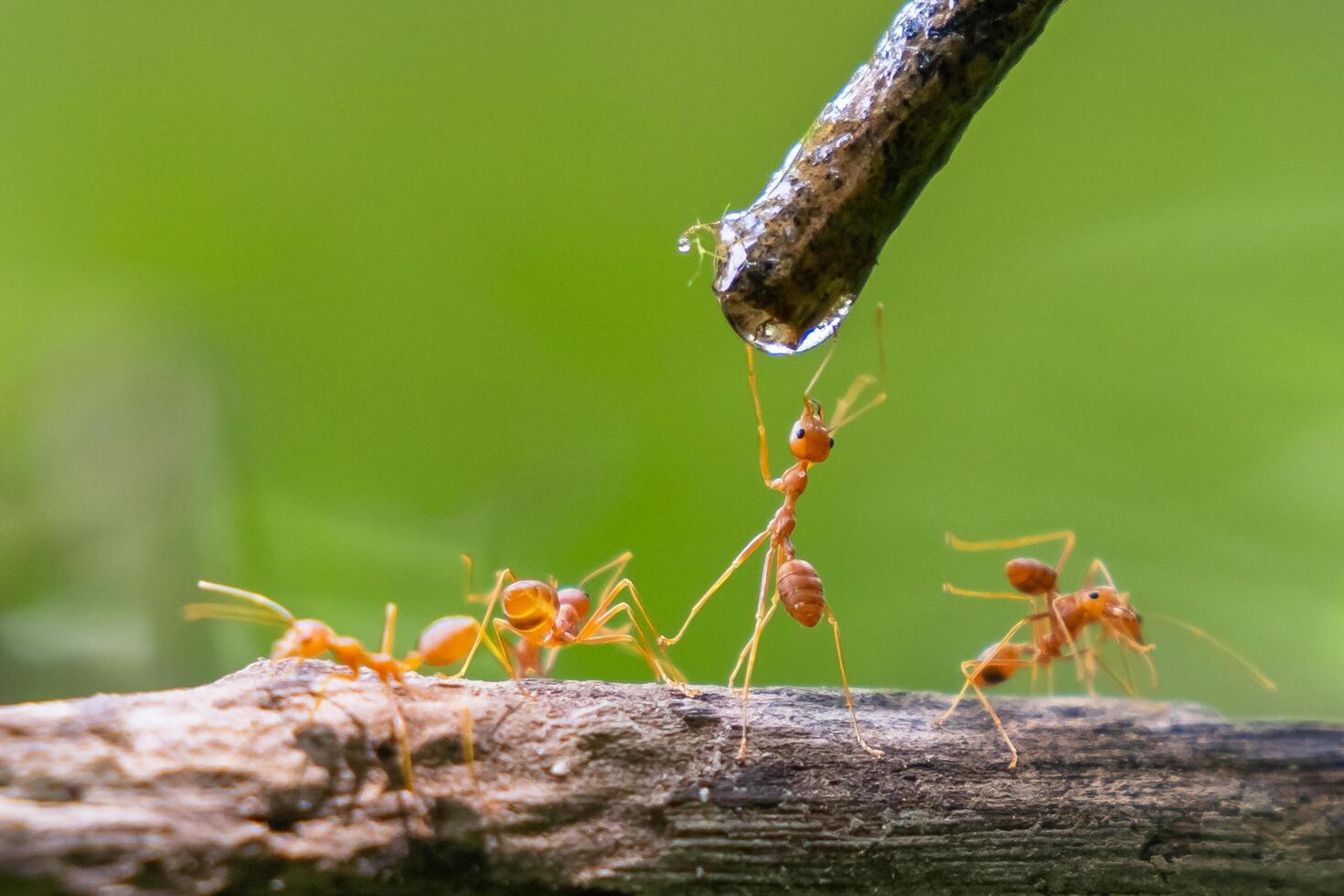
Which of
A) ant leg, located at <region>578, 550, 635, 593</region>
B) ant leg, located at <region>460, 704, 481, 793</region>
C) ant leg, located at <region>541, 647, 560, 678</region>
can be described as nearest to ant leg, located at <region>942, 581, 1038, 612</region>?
ant leg, located at <region>578, 550, 635, 593</region>

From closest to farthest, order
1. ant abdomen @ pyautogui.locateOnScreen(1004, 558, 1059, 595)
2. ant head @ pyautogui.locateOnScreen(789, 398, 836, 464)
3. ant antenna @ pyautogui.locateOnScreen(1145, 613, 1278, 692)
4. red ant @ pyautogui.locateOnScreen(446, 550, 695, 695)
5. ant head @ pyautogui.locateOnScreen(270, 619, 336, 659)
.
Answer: ant head @ pyautogui.locateOnScreen(270, 619, 336, 659), red ant @ pyautogui.locateOnScreen(446, 550, 695, 695), ant head @ pyautogui.locateOnScreen(789, 398, 836, 464), ant abdomen @ pyautogui.locateOnScreen(1004, 558, 1059, 595), ant antenna @ pyautogui.locateOnScreen(1145, 613, 1278, 692)

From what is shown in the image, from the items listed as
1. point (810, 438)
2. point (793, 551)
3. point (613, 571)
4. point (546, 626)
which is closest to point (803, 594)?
point (793, 551)

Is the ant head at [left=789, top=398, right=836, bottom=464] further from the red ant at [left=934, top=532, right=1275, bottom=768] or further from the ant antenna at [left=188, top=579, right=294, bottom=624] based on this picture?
the ant antenna at [left=188, top=579, right=294, bottom=624]

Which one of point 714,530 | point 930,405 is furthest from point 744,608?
point 930,405

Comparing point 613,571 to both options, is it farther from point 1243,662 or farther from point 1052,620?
point 1243,662

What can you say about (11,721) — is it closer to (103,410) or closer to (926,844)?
(926,844)
